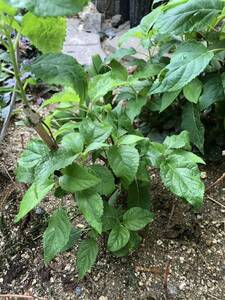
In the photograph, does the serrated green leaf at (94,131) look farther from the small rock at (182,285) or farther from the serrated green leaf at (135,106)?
the small rock at (182,285)

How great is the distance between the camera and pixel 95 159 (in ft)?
3.72

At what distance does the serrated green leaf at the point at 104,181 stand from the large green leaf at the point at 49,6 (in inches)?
20.3

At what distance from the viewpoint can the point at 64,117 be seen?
4.31 ft

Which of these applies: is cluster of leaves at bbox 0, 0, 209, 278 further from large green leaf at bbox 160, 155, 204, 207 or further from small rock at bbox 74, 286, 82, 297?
small rock at bbox 74, 286, 82, 297

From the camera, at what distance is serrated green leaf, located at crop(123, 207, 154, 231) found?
43.7 inches

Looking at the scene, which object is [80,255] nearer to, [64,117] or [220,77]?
[64,117]

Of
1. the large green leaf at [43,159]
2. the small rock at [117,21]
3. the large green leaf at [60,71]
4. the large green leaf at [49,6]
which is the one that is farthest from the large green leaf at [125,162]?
the small rock at [117,21]

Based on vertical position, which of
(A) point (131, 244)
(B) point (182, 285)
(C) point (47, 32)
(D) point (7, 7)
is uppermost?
(D) point (7, 7)

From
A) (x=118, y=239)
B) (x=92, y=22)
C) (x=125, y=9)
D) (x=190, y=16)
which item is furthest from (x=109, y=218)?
(x=125, y=9)

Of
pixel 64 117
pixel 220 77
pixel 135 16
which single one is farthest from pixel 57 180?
pixel 135 16

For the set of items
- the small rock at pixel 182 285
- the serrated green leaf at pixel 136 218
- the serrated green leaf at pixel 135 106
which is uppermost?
the serrated green leaf at pixel 135 106

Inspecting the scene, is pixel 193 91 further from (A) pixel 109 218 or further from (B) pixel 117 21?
(B) pixel 117 21

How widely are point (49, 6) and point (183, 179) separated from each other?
61 cm

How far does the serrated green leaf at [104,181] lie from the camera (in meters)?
1.03
